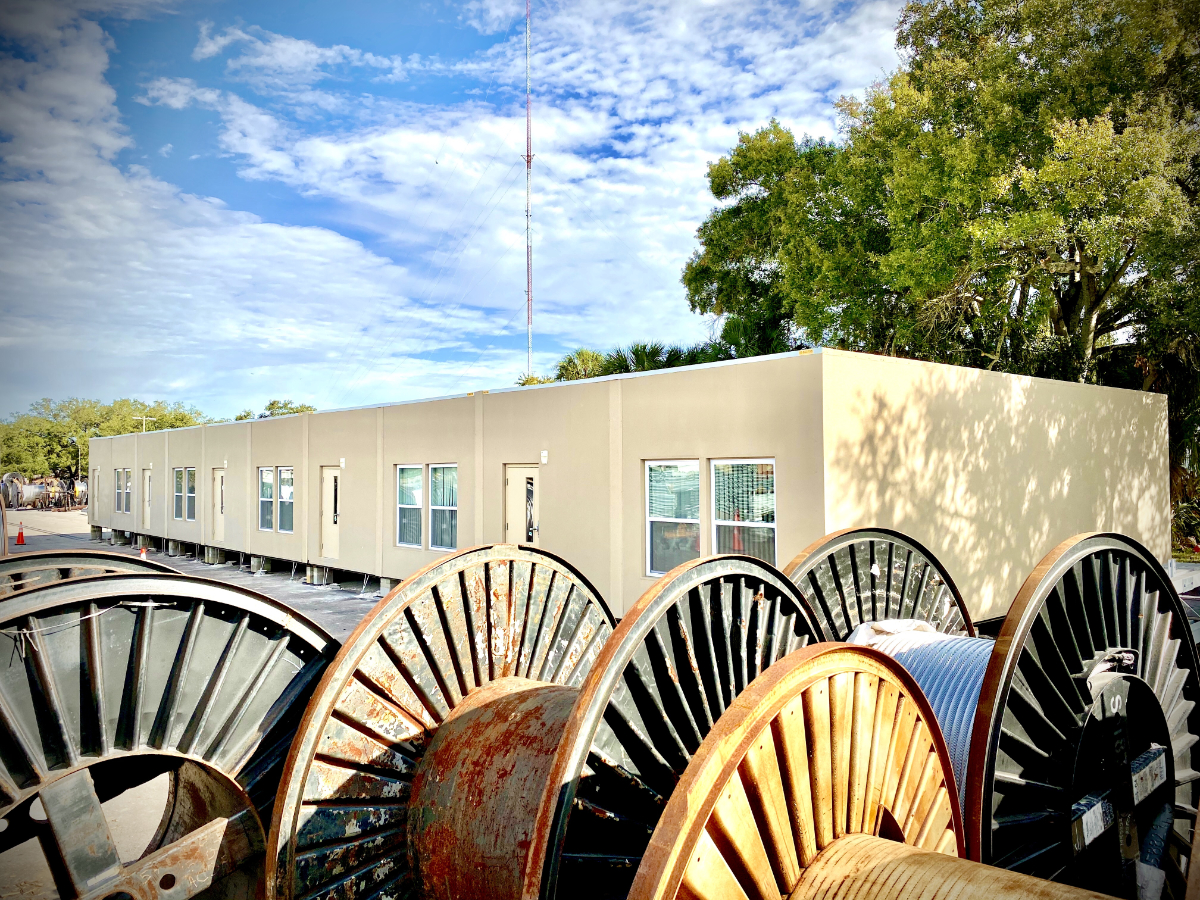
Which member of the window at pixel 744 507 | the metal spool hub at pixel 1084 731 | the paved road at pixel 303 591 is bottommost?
the paved road at pixel 303 591

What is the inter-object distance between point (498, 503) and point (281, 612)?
11849 millimetres

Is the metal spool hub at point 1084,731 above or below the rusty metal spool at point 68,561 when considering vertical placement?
below

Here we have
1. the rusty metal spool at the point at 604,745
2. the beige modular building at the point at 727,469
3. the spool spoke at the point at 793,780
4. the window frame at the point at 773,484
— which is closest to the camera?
the spool spoke at the point at 793,780

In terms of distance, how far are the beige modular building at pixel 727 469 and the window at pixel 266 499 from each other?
11cm

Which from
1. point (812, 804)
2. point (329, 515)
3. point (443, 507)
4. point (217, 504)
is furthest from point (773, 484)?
point (217, 504)

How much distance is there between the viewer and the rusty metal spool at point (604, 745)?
10.2ft

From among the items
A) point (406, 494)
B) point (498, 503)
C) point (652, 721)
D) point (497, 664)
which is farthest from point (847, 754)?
point (406, 494)

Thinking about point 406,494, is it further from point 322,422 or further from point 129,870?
point 129,870

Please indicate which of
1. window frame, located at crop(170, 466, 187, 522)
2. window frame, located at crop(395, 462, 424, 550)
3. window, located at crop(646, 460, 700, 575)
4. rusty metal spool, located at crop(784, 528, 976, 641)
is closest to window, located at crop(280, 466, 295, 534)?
window frame, located at crop(395, 462, 424, 550)

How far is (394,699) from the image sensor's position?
383 centimetres

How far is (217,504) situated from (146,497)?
24.0ft

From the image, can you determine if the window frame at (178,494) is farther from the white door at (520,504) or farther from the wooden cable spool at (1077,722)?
the wooden cable spool at (1077,722)

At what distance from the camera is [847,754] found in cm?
256

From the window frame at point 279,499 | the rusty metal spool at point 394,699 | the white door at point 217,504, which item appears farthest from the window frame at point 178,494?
the rusty metal spool at point 394,699
